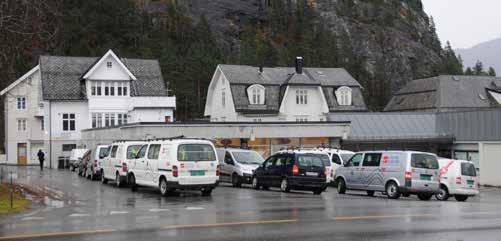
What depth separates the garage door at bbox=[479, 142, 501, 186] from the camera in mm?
44906

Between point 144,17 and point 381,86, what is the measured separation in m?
44.9

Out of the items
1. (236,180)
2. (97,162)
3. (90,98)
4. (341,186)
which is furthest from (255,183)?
(90,98)

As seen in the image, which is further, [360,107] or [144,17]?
[144,17]

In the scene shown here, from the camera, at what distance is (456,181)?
2769cm

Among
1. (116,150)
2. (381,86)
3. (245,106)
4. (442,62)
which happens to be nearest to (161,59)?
(245,106)

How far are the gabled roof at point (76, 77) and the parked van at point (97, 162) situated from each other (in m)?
26.1

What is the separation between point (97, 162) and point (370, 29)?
114 metres

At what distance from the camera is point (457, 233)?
1285 cm

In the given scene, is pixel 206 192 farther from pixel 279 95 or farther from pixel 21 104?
pixel 21 104

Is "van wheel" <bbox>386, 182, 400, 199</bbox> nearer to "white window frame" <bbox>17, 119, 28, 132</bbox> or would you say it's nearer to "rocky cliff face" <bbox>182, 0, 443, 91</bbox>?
"white window frame" <bbox>17, 119, 28, 132</bbox>

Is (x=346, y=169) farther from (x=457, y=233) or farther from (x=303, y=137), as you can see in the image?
(x=303, y=137)

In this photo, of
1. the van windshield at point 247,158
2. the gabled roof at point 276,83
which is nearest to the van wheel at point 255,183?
the van windshield at point 247,158

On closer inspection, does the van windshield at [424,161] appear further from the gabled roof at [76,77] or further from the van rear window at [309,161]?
the gabled roof at [76,77]

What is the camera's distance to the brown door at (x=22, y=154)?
7075 cm
